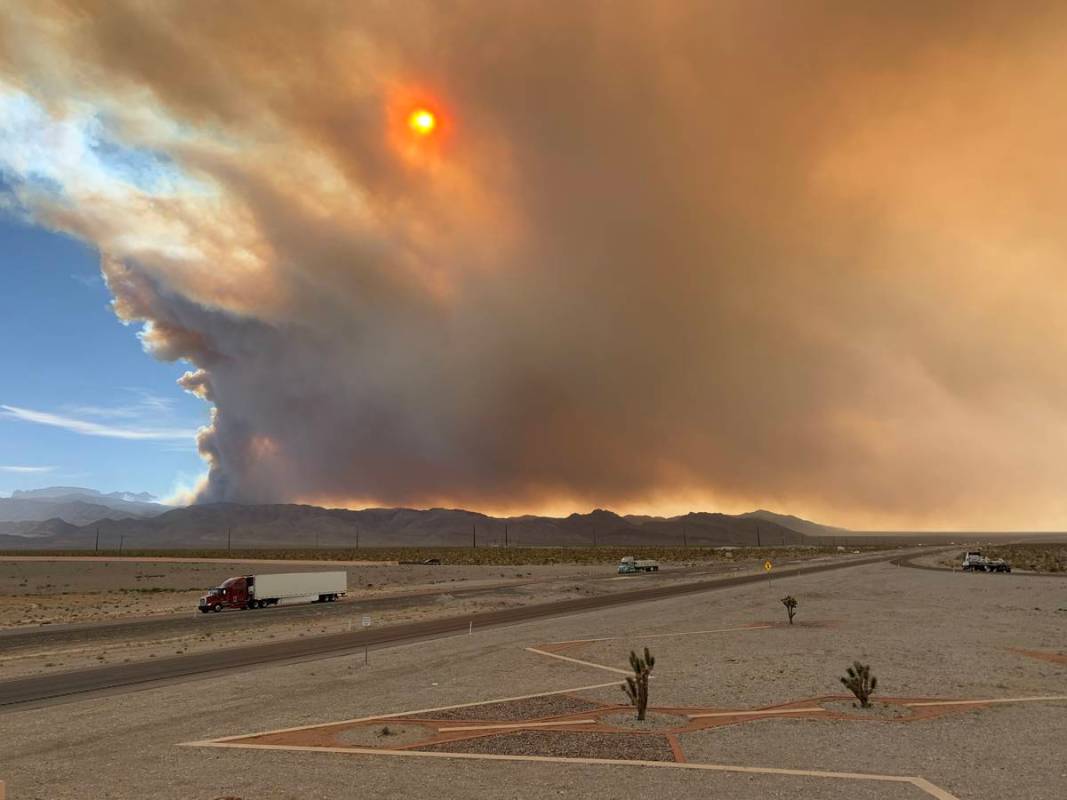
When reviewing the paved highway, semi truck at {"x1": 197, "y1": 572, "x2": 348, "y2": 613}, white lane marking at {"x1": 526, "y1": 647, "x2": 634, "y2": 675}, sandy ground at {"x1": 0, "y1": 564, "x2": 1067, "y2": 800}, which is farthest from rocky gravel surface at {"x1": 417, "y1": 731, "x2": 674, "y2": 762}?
semi truck at {"x1": 197, "y1": 572, "x2": 348, "y2": 613}

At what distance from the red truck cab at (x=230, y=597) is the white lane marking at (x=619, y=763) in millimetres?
44595

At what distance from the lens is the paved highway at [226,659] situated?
24672 millimetres

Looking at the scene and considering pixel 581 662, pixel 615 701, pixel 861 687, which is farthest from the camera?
pixel 581 662

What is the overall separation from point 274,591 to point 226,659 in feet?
102

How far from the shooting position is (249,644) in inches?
1432

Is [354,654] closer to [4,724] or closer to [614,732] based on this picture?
[4,724]

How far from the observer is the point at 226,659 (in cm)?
3119

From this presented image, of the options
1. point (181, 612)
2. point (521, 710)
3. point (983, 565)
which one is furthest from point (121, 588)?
point (983, 565)

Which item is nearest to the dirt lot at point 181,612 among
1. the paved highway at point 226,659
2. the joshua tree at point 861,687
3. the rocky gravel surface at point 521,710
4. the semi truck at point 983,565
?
the paved highway at point 226,659

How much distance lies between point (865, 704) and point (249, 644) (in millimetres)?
30624

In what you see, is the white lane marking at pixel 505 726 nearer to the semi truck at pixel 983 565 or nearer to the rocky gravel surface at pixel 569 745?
the rocky gravel surface at pixel 569 745

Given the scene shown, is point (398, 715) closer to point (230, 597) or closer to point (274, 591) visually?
point (230, 597)

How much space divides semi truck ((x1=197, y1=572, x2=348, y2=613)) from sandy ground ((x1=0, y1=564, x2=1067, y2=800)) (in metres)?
30.5

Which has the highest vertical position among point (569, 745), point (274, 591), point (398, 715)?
point (274, 591)
